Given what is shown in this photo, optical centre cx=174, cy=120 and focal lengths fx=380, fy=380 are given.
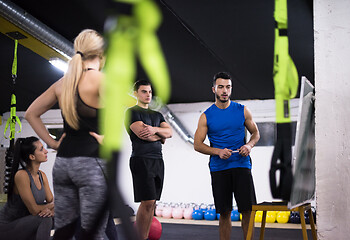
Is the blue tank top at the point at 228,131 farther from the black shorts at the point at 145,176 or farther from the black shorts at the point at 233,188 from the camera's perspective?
the black shorts at the point at 145,176

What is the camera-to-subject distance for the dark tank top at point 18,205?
4.77 ft

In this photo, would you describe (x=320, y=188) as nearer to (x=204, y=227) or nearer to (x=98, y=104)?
(x=98, y=104)

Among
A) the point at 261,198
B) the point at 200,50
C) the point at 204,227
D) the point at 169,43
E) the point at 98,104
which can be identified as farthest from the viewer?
the point at 261,198

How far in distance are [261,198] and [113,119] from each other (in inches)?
208

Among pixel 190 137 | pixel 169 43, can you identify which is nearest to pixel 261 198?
pixel 190 137

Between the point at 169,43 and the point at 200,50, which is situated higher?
the point at 200,50

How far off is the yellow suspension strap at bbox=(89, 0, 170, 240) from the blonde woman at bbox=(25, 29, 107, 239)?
93 mm

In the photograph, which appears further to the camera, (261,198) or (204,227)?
(261,198)

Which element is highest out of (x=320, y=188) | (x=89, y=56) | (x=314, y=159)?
(x=89, y=56)

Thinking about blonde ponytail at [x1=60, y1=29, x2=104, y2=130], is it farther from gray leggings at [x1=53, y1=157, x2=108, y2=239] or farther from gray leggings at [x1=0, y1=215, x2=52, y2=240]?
gray leggings at [x1=0, y1=215, x2=52, y2=240]

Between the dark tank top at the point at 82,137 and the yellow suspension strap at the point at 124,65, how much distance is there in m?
0.10

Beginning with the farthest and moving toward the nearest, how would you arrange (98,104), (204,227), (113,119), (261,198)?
(261,198) → (204,227) → (98,104) → (113,119)

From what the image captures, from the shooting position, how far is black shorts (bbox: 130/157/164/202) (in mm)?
2256

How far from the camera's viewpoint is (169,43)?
4.20ft
